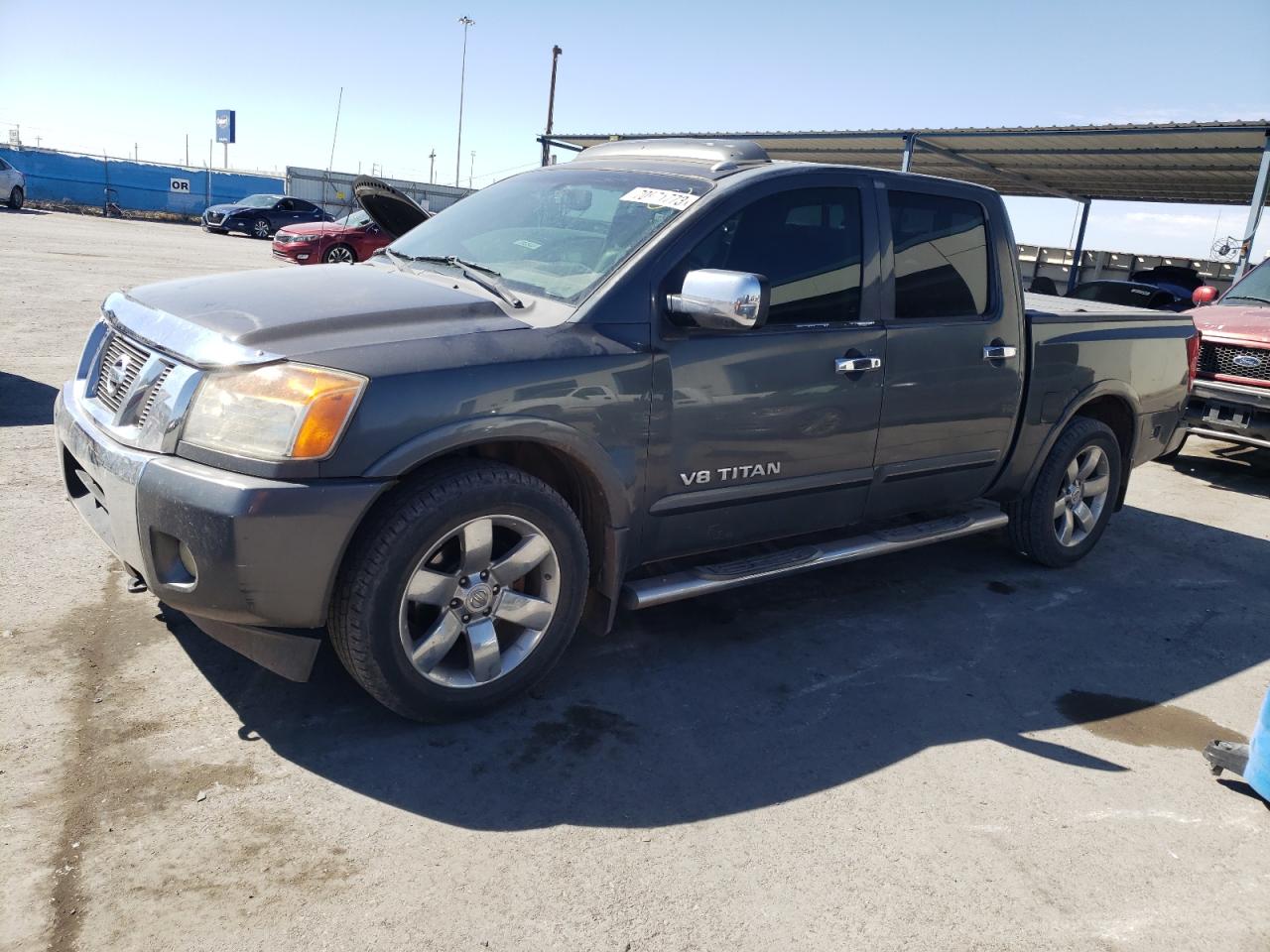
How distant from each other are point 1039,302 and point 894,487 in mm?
2221

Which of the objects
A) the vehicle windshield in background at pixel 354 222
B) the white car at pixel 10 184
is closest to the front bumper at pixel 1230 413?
the vehicle windshield in background at pixel 354 222

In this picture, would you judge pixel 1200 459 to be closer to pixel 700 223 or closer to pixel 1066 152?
pixel 700 223

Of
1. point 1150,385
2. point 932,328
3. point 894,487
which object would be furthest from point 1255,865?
point 1150,385

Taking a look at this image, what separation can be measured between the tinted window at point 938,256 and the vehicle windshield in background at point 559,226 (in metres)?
1.04

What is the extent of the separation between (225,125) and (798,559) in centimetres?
4556

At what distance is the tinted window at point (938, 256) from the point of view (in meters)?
4.21

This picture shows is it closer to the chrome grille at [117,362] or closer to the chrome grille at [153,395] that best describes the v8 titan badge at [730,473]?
the chrome grille at [153,395]

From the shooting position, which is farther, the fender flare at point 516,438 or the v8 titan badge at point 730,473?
the v8 titan badge at point 730,473

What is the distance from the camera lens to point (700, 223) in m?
3.54

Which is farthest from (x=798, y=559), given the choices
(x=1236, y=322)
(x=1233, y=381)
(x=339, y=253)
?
(x=339, y=253)

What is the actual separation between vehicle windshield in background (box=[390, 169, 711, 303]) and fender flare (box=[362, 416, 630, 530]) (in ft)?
1.72

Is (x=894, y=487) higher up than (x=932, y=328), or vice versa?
(x=932, y=328)

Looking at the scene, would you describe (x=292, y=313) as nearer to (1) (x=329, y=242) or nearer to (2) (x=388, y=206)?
(2) (x=388, y=206)

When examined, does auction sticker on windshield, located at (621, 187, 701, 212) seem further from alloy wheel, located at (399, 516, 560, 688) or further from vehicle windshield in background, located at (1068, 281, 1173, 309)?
vehicle windshield in background, located at (1068, 281, 1173, 309)
